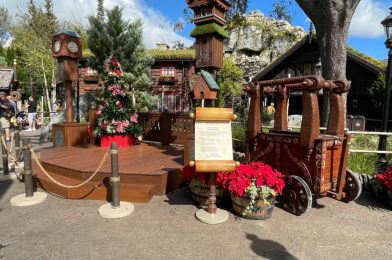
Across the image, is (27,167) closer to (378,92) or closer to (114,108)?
(114,108)

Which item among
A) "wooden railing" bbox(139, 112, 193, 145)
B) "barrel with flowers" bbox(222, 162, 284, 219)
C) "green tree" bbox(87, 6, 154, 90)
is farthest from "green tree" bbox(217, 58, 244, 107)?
"barrel with flowers" bbox(222, 162, 284, 219)

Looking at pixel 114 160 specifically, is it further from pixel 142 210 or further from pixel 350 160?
pixel 350 160

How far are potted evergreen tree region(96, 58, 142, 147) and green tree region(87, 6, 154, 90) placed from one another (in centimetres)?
803

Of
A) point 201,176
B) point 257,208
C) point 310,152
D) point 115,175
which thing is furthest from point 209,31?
point 257,208

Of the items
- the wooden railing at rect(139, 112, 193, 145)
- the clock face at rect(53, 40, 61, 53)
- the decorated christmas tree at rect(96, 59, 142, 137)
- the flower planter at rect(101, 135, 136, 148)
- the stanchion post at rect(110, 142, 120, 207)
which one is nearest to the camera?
the stanchion post at rect(110, 142, 120, 207)

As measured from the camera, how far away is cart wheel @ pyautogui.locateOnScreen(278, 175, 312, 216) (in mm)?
4304

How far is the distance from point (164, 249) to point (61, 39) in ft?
24.8

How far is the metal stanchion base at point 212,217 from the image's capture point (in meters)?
4.13

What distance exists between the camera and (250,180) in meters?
4.30

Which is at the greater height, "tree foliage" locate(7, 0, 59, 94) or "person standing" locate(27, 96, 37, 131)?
"tree foliage" locate(7, 0, 59, 94)

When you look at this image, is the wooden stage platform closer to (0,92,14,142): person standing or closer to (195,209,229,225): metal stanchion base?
(195,209,229,225): metal stanchion base

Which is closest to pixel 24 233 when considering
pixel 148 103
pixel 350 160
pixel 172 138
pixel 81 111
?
pixel 172 138

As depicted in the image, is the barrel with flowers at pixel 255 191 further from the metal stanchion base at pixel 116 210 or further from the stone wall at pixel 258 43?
the stone wall at pixel 258 43

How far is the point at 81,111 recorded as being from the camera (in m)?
17.8
